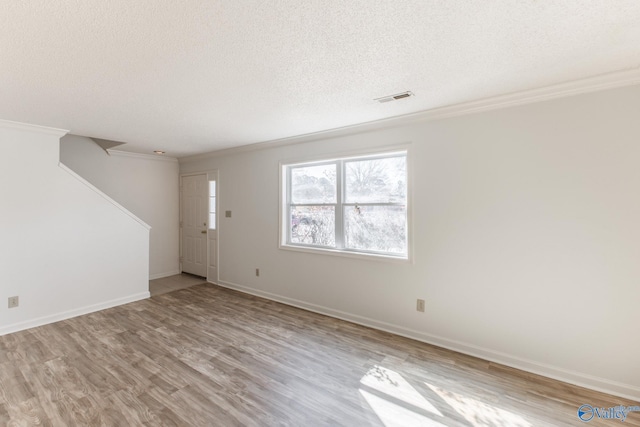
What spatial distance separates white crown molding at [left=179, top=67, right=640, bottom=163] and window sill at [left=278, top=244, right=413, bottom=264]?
4.90ft

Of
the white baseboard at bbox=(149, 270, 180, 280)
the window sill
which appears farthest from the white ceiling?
the white baseboard at bbox=(149, 270, 180, 280)

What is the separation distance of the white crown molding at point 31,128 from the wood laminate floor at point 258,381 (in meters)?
2.34

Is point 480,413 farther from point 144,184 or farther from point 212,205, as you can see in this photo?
point 144,184

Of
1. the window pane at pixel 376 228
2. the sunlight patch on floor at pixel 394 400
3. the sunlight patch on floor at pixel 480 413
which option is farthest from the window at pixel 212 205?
the sunlight patch on floor at pixel 480 413

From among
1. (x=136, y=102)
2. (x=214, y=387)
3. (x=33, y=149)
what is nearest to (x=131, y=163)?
(x=33, y=149)

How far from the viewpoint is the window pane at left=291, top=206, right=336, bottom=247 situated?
12.5 feet

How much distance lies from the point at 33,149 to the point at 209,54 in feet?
10.3

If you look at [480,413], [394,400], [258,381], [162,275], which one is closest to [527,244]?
[480,413]

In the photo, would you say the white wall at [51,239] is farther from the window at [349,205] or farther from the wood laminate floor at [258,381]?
the window at [349,205]

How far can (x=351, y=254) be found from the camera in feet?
11.4

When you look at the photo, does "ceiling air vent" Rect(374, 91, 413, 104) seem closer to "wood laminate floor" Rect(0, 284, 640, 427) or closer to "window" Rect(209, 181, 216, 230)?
"wood laminate floor" Rect(0, 284, 640, 427)

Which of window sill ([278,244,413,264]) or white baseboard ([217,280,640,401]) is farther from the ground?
window sill ([278,244,413,264])

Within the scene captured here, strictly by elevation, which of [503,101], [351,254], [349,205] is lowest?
[351,254]

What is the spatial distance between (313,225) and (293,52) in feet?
8.27
